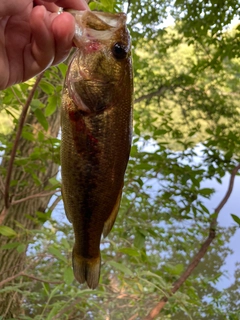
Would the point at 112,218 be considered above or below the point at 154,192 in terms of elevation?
below

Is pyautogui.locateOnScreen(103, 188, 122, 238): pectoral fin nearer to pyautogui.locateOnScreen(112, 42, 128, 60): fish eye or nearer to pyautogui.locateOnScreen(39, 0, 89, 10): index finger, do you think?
pyautogui.locateOnScreen(112, 42, 128, 60): fish eye

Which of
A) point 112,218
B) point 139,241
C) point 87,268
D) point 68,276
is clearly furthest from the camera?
point 139,241

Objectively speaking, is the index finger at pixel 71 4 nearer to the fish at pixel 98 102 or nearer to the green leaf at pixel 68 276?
the fish at pixel 98 102

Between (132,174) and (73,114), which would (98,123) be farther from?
(132,174)

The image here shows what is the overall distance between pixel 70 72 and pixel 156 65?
7.06 m

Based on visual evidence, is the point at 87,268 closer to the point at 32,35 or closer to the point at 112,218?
the point at 112,218

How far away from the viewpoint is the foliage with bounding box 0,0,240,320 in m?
2.24

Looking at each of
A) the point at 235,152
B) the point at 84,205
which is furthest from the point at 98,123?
the point at 235,152

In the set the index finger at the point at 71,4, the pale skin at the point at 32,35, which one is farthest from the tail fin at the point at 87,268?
the index finger at the point at 71,4

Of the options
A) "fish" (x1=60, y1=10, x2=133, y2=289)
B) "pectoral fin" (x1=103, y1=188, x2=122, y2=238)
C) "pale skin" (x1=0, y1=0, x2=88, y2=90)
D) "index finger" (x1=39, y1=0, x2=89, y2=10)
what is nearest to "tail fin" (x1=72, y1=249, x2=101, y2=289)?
"pectoral fin" (x1=103, y1=188, x2=122, y2=238)

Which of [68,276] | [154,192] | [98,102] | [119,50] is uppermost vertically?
[154,192]

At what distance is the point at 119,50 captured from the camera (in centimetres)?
107

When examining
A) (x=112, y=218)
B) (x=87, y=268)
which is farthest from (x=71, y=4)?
(x=87, y=268)

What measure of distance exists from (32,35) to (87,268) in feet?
2.48
